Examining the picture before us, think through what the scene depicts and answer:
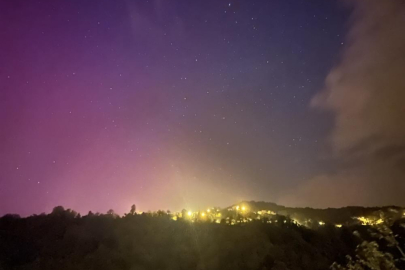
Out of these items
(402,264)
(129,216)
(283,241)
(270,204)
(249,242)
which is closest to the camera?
(402,264)

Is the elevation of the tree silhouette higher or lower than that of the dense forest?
higher

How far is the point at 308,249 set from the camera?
16.3 m

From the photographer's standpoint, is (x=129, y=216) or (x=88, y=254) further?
(x=129, y=216)

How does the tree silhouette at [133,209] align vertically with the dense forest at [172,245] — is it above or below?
above

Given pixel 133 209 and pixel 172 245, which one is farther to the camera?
pixel 133 209

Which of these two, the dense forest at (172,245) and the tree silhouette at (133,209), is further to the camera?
the tree silhouette at (133,209)

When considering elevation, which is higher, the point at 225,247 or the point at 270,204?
the point at 270,204

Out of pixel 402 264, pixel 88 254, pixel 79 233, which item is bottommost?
pixel 402 264

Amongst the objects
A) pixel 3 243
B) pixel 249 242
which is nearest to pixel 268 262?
pixel 249 242

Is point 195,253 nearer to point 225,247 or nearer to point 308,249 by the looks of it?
point 225,247

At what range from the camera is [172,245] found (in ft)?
52.2

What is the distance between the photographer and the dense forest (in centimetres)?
1424

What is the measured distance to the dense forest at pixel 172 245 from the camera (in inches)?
561

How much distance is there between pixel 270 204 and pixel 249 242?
39869 mm
